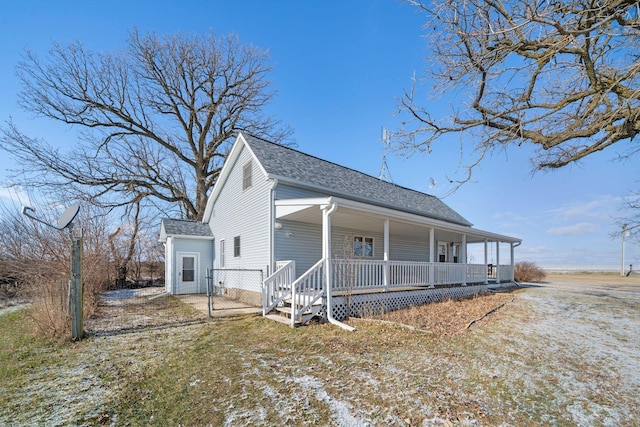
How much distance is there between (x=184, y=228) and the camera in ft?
51.3

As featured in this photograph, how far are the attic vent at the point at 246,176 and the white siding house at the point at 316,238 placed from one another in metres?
0.04

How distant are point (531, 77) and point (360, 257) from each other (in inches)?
354

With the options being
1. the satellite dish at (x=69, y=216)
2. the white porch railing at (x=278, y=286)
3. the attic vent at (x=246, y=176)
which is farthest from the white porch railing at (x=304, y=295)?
the attic vent at (x=246, y=176)

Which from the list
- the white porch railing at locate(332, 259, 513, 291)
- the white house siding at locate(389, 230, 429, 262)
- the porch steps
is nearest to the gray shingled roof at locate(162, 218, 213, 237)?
the porch steps

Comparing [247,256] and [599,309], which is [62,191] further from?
[599,309]

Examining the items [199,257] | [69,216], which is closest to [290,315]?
[69,216]

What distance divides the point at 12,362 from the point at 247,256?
738cm

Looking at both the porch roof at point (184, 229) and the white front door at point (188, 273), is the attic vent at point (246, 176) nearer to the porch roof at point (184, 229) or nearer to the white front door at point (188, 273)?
the porch roof at point (184, 229)

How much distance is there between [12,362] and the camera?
5.53m

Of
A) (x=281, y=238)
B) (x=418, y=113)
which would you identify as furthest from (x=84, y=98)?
(x=418, y=113)

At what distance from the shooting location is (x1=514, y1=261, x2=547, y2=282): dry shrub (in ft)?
82.8

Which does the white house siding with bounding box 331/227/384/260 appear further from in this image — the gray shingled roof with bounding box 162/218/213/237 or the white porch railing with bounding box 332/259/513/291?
the gray shingled roof with bounding box 162/218/213/237

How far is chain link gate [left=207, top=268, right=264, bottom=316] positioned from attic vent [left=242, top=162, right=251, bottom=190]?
3.55 metres

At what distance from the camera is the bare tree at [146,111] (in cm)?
1839
